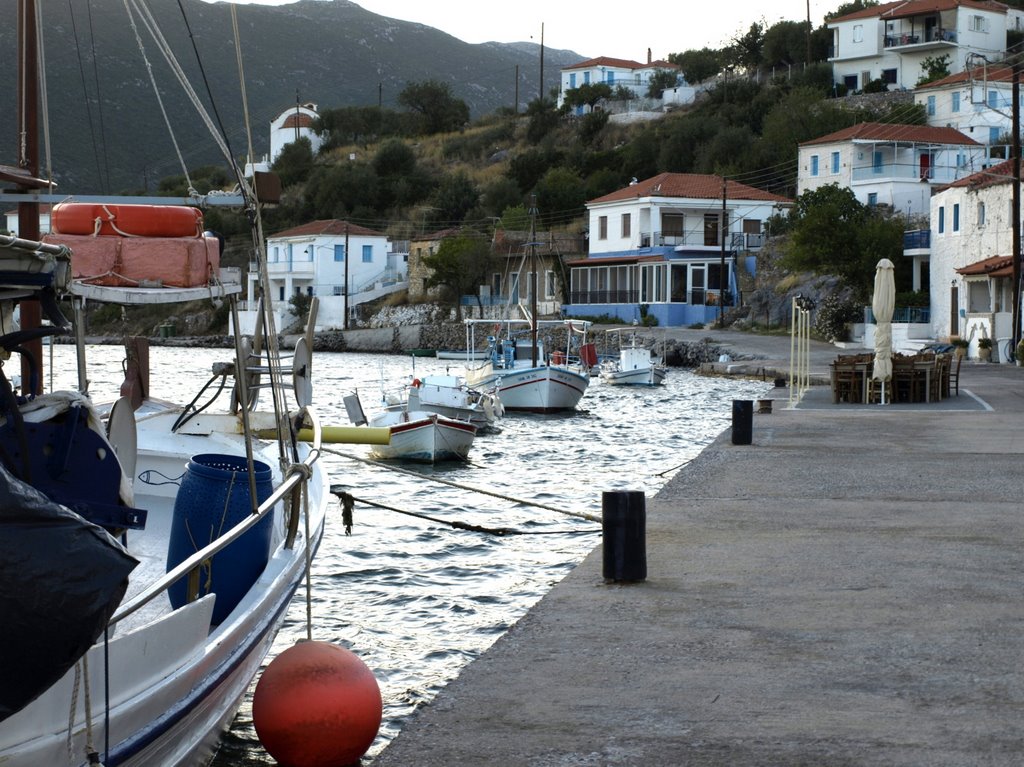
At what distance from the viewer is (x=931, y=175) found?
7094 cm

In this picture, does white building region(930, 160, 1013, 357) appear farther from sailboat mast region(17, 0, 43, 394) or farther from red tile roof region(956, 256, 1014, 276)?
sailboat mast region(17, 0, 43, 394)

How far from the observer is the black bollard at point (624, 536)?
893cm

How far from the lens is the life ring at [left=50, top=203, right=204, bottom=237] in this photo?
326 inches


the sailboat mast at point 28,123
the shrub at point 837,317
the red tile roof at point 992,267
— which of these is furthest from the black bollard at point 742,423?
the shrub at point 837,317

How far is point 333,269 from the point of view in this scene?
94.9 m

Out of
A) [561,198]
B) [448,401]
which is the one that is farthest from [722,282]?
[448,401]

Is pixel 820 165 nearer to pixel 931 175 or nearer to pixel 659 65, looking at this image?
pixel 931 175

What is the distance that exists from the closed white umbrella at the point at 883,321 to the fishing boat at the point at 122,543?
57.4 feet

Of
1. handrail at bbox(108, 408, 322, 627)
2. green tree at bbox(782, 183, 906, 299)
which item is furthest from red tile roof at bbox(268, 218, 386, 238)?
handrail at bbox(108, 408, 322, 627)

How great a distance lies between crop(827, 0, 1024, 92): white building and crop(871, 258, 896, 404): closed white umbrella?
72.3 metres

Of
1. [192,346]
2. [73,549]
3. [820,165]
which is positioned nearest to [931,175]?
[820,165]

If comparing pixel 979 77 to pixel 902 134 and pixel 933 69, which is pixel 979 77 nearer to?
pixel 902 134

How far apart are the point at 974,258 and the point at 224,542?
1841 inches

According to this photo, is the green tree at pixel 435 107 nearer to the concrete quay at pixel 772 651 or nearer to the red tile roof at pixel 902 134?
the red tile roof at pixel 902 134
